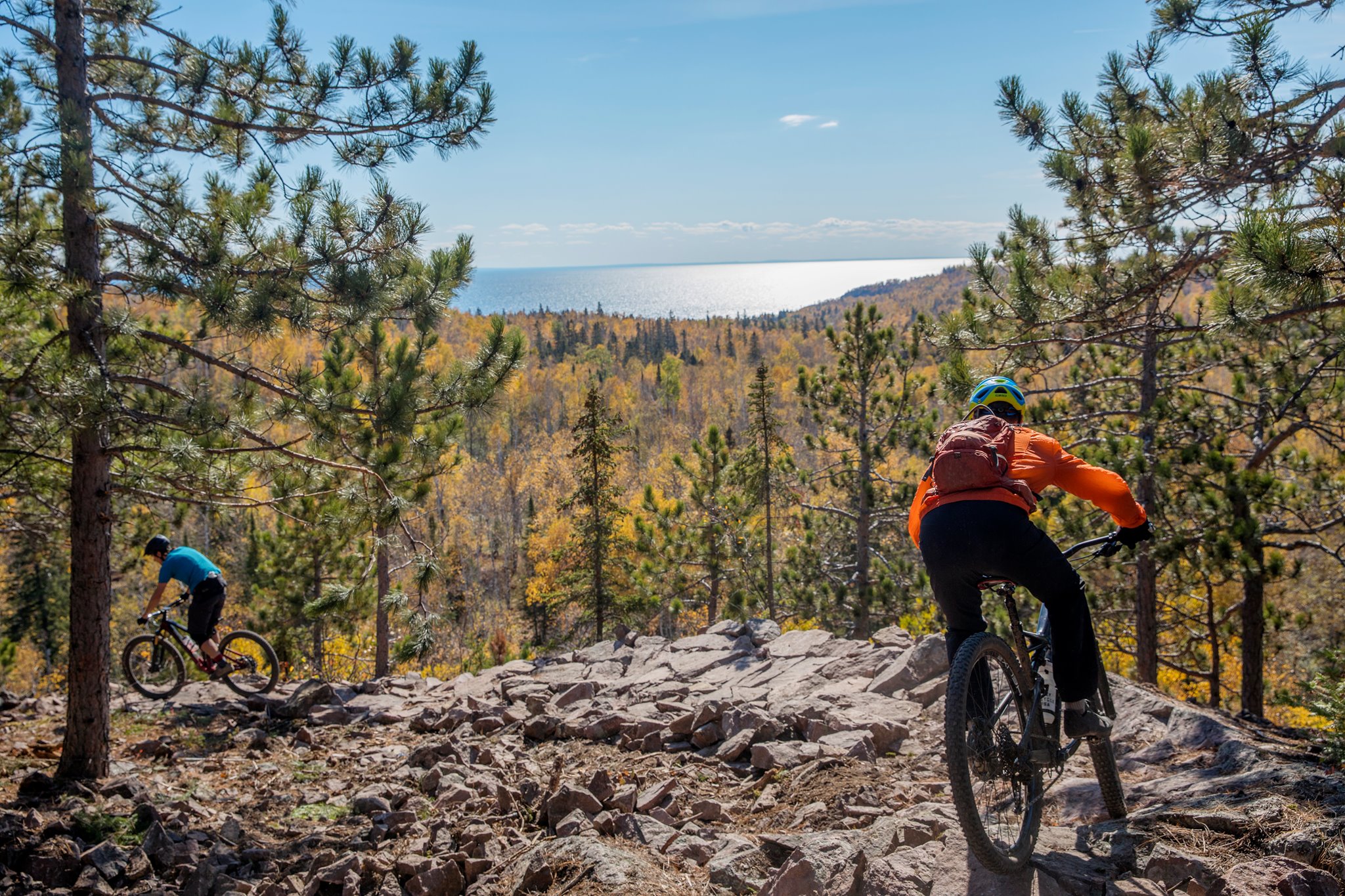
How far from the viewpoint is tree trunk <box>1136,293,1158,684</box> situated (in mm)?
8453

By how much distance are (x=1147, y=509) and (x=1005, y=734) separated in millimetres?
7200

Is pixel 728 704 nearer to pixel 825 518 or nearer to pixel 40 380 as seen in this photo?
pixel 40 380

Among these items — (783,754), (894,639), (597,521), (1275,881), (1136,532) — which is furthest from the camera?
(597,521)

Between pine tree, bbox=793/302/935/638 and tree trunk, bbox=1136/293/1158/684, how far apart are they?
5.53 meters

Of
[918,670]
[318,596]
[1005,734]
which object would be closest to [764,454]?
[318,596]

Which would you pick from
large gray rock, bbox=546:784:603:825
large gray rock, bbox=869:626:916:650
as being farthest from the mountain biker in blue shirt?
large gray rock, bbox=869:626:916:650

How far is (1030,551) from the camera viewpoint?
9.87 feet

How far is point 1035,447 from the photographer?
10.6 feet

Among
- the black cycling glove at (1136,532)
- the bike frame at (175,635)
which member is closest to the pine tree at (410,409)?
the bike frame at (175,635)

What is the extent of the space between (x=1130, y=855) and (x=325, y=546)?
575 inches

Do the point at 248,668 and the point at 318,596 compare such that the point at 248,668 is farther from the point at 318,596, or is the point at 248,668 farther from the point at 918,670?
the point at 918,670

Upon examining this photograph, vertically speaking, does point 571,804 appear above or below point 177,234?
Result: below

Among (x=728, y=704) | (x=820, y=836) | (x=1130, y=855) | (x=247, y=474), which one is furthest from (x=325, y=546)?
(x=1130, y=855)

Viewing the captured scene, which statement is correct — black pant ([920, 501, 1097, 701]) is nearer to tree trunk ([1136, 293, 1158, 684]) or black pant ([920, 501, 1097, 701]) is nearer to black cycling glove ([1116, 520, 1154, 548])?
black cycling glove ([1116, 520, 1154, 548])
